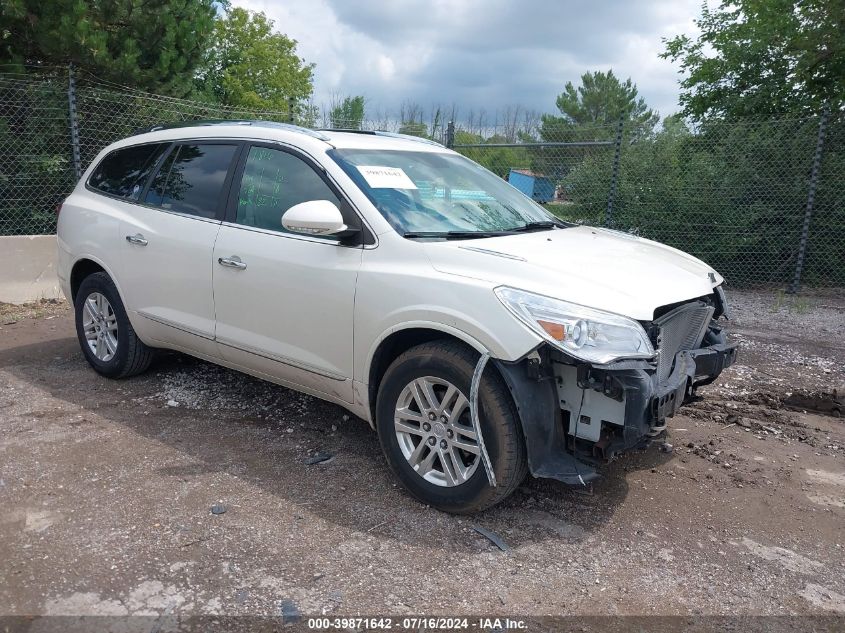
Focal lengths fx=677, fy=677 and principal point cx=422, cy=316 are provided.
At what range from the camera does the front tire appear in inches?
124

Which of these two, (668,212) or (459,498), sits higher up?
(668,212)

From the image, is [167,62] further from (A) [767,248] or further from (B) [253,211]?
(A) [767,248]

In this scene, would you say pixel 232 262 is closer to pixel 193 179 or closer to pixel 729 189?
pixel 193 179

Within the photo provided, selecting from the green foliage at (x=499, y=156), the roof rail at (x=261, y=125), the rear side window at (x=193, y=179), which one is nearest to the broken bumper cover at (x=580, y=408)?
the roof rail at (x=261, y=125)

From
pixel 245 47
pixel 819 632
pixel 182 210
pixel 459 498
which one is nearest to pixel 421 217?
pixel 459 498

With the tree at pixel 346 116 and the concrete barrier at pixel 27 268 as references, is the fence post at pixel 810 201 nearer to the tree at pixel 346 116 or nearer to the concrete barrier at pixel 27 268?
the tree at pixel 346 116

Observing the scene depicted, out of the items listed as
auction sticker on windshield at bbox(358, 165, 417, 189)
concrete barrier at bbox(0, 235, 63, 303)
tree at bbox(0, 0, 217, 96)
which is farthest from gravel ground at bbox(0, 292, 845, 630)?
tree at bbox(0, 0, 217, 96)

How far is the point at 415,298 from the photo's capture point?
3.37m

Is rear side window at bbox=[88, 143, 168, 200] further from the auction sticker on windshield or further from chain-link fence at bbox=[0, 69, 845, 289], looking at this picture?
chain-link fence at bbox=[0, 69, 845, 289]

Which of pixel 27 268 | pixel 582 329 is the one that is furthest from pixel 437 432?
pixel 27 268

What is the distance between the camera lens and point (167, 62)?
938 cm

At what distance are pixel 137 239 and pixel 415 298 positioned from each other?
2.49 meters

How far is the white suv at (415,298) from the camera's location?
3.09m

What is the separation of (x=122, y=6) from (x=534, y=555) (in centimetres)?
859
